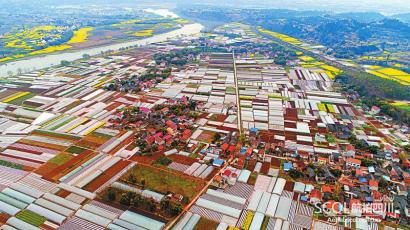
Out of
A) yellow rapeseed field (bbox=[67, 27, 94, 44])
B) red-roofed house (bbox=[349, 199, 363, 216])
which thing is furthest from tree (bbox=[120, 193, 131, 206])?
yellow rapeseed field (bbox=[67, 27, 94, 44])

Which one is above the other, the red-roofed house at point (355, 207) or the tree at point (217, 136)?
the tree at point (217, 136)

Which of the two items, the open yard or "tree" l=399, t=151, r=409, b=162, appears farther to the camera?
"tree" l=399, t=151, r=409, b=162

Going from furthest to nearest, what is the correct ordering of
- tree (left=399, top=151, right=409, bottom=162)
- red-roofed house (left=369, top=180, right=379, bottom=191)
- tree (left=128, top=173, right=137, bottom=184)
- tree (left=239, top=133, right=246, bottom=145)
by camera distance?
tree (left=239, top=133, right=246, bottom=145) → tree (left=399, top=151, right=409, bottom=162) → tree (left=128, top=173, right=137, bottom=184) → red-roofed house (left=369, top=180, right=379, bottom=191)

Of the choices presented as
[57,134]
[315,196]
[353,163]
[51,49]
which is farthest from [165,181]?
[51,49]

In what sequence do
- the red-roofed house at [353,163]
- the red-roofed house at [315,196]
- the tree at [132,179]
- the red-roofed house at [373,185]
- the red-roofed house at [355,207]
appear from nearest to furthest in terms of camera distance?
the red-roofed house at [355,207]
the red-roofed house at [315,196]
the red-roofed house at [373,185]
the tree at [132,179]
the red-roofed house at [353,163]

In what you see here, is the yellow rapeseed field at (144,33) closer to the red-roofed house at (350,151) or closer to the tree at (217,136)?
the tree at (217,136)

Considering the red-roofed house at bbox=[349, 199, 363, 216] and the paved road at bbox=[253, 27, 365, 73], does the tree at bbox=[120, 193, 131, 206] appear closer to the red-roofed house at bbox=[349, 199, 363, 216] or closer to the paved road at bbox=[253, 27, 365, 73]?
the red-roofed house at bbox=[349, 199, 363, 216]

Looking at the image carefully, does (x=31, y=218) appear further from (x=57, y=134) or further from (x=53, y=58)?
(x=53, y=58)

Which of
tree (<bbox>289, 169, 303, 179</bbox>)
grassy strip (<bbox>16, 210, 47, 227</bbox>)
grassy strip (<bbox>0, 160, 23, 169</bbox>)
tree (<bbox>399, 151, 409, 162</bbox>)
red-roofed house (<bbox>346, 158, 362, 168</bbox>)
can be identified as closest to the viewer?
grassy strip (<bbox>16, 210, 47, 227</bbox>)

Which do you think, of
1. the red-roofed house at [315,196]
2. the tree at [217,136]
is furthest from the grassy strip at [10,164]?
the red-roofed house at [315,196]

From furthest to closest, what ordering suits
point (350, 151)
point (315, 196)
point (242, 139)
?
point (242, 139)
point (350, 151)
point (315, 196)


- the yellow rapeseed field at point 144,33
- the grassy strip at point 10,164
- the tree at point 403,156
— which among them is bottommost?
the tree at point 403,156
